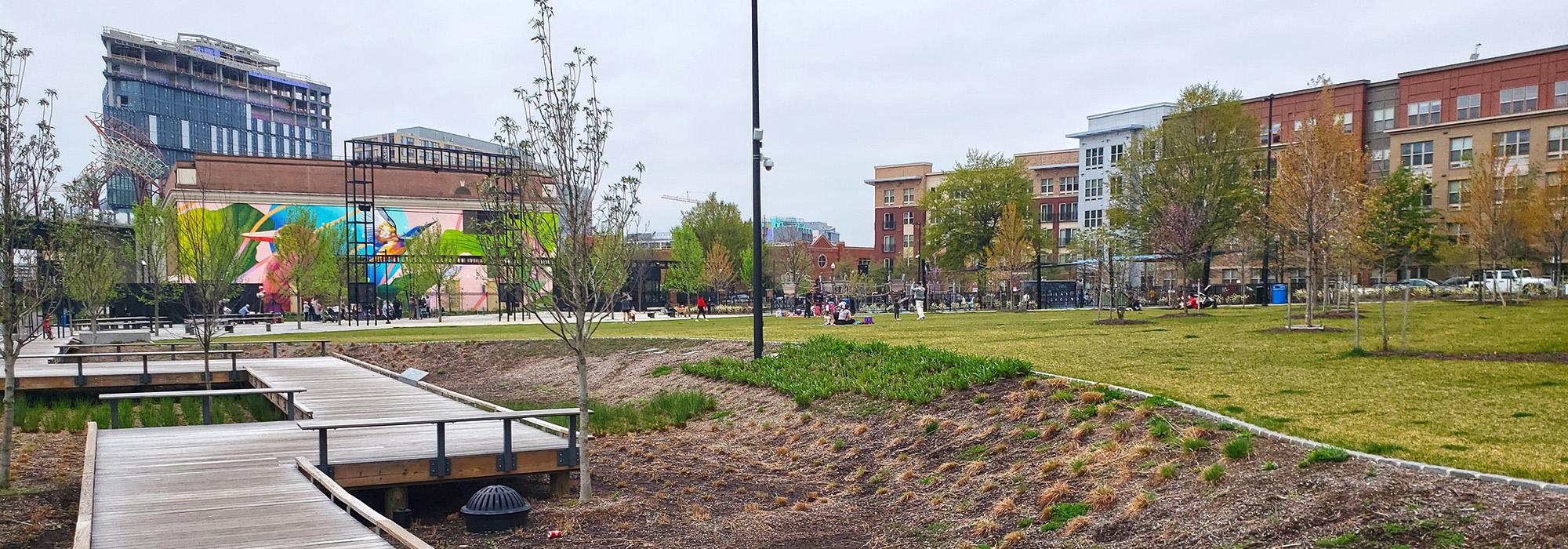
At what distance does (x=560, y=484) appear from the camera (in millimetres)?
11969

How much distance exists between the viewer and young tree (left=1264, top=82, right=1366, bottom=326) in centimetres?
2269

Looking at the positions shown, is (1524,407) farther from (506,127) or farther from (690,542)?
(506,127)

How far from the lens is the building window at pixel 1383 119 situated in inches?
2639

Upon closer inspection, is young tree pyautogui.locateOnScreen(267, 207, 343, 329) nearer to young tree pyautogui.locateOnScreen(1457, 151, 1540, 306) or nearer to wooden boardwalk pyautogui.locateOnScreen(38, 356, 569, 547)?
wooden boardwalk pyautogui.locateOnScreen(38, 356, 569, 547)

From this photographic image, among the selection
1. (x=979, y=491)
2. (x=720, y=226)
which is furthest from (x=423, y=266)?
(x=979, y=491)

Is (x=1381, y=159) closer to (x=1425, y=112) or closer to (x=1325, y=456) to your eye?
(x=1425, y=112)

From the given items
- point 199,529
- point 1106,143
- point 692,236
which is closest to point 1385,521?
point 199,529

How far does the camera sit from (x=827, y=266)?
376 feet

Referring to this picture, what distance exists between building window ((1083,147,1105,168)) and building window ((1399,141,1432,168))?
94.9 ft

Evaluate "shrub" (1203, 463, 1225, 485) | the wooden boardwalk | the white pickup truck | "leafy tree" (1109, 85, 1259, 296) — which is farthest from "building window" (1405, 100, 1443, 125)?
"shrub" (1203, 463, 1225, 485)

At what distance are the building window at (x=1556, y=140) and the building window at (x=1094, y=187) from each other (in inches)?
1418

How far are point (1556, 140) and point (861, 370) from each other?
58.6 m

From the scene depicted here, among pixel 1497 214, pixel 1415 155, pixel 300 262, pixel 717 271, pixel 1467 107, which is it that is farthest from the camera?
pixel 717 271

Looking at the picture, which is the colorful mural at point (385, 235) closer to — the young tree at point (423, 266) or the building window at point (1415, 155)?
the young tree at point (423, 266)
